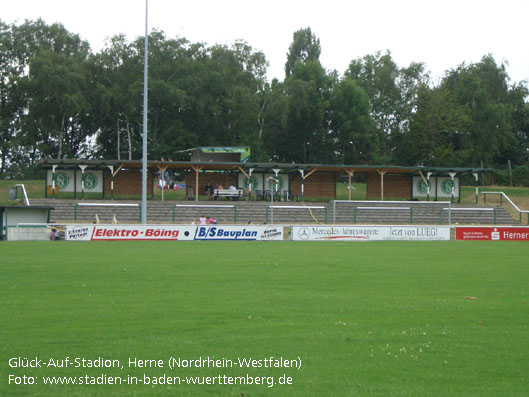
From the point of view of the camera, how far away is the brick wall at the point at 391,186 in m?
55.3

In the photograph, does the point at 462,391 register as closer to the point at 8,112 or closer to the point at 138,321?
the point at 138,321

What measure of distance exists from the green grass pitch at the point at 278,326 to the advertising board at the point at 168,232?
1436 cm

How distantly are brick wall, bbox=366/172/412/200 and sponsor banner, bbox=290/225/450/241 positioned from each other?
1915 centimetres

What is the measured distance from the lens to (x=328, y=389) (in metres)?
6.75

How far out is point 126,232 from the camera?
32375mm

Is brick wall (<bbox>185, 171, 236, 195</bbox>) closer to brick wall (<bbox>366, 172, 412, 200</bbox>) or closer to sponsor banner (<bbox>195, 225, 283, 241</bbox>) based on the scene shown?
brick wall (<bbox>366, 172, 412, 200</bbox>)

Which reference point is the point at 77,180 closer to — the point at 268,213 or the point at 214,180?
the point at 214,180

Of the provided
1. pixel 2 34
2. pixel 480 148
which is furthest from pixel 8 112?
pixel 480 148

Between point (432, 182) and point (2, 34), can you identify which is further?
point (2, 34)

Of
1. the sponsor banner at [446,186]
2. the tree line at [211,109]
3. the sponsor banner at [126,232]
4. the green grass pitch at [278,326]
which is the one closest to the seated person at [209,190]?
the tree line at [211,109]

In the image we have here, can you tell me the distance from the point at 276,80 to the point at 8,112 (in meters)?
31.5

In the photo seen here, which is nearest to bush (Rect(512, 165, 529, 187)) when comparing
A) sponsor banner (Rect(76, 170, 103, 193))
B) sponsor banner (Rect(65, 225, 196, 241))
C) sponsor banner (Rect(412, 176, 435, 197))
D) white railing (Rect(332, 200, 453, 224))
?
sponsor banner (Rect(412, 176, 435, 197))

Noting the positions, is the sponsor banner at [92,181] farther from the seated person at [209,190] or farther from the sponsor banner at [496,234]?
the sponsor banner at [496,234]

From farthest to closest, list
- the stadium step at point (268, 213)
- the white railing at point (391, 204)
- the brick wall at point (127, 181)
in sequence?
the brick wall at point (127, 181)
the white railing at point (391, 204)
the stadium step at point (268, 213)
